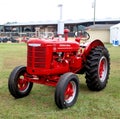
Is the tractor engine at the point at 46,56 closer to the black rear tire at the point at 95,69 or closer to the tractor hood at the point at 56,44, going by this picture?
the tractor hood at the point at 56,44

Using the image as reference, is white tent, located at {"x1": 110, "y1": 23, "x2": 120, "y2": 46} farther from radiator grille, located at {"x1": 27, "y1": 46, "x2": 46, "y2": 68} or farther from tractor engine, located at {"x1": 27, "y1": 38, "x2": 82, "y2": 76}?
radiator grille, located at {"x1": 27, "y1": 46, "x2": 46, "y2": 68}

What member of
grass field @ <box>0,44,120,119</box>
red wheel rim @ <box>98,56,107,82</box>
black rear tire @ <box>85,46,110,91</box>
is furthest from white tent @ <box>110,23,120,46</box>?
grass field @ <box>0,44,120,119</box>

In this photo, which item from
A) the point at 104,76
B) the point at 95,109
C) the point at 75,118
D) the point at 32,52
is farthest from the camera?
the point at 104,76

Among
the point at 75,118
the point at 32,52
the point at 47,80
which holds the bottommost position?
the point at 75,118

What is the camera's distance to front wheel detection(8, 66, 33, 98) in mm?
6039

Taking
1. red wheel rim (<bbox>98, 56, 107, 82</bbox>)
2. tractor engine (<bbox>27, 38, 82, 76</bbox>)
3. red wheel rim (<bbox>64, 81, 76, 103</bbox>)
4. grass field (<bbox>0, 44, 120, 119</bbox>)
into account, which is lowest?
grass field (<bbox>0, 44, 120, 119</bbox>)

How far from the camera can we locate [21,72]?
6.24 m

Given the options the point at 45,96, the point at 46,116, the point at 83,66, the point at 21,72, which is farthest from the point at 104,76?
the point at 46,116

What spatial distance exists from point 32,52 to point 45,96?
1.13 m

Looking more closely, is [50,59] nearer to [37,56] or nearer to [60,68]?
[37,56]

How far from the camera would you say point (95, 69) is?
6.65 meters

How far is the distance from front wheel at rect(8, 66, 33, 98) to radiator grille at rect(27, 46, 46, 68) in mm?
456

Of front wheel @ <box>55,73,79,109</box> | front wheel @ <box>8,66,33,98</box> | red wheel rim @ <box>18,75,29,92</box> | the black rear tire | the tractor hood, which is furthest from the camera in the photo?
the black rear tire

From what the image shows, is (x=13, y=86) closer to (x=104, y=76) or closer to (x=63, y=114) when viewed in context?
(x=63, y=114)
